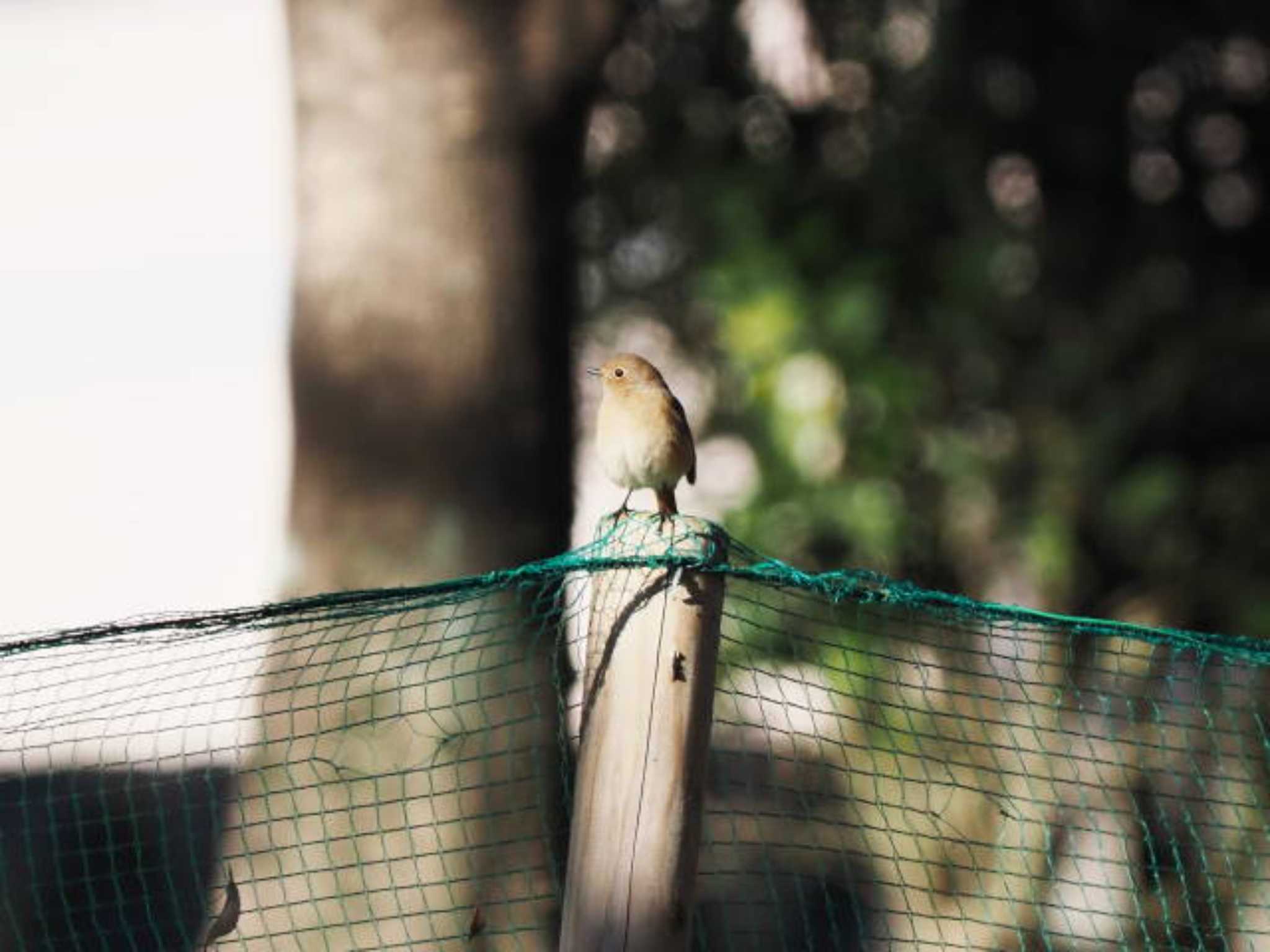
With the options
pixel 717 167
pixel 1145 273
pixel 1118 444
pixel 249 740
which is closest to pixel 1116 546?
pixel 1118 444

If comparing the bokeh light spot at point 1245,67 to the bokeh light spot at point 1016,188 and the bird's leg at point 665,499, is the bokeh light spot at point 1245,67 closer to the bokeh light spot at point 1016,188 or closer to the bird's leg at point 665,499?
the bokeh light spot at point 1016,188

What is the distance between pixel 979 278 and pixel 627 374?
436 centimetres

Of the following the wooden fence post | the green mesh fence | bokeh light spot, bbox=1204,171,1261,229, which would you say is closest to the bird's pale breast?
the green mesh fence

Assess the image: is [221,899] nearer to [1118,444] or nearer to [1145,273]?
[1118,444]

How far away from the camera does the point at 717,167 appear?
26.9 ft

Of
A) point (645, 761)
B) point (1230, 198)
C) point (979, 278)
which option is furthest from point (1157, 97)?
point (645, 761)

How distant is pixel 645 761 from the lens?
2584mm

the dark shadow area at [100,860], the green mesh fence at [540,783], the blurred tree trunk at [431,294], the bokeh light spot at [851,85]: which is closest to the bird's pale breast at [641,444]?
the green mesh fence at [540,783]

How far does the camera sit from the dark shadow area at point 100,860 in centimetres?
428

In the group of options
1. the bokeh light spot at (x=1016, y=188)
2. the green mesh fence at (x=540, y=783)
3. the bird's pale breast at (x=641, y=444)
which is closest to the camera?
the green mesh fence at (x=540, y=783)

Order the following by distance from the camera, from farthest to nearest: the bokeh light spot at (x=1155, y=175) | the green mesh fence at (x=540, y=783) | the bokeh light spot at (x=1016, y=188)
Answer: the bokeh light spot at (x=1155, y=175)
the bokeh light spot at (x=1016, y=188)
the green mesh fence at (x=540, y=783)

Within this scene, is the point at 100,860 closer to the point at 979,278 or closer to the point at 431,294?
the point at 431,294

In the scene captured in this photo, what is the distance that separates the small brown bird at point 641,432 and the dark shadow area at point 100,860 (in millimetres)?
1091

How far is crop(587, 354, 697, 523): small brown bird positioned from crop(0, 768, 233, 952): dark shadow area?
42.9 inches
